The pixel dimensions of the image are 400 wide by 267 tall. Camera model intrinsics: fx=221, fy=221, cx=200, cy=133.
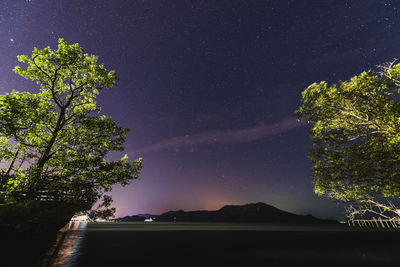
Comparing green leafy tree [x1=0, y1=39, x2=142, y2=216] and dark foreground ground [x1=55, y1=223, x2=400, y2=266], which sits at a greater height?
green leafy tree [x1=0, y1=39, x2=142, y2=216]

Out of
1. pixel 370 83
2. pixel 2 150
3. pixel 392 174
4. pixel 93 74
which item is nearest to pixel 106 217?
pixel 2 150

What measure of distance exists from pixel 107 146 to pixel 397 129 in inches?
631

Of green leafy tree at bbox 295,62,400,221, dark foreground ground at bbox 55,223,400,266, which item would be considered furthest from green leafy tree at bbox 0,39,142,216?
green leafy tree at bbox 295,62,400,221

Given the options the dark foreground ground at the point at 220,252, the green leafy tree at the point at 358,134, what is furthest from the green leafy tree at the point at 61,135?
the green leafy tree at the point at 358,134

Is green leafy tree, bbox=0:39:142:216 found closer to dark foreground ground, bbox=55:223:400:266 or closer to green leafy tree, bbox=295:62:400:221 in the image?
dark foreground ground, bbox=55:223:400:266

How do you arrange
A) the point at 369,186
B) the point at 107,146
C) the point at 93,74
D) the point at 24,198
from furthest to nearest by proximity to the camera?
the point at 93,74
the point at 107,146
the point at 369,186
the point at 24,198

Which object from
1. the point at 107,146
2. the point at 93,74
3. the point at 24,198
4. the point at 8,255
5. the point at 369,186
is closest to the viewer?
the point at 8,255

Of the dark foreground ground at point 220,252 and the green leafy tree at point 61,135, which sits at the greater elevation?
the green leafy tree at point 61,135

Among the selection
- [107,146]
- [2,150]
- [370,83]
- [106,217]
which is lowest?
[106,217]

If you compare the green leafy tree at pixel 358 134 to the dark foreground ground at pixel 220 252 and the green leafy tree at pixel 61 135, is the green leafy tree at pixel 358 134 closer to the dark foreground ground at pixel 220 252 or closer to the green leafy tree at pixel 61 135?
the dark foreground ground at pixel 220 252

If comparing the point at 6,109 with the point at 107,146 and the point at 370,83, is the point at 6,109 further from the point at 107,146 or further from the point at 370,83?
the point at 370,83

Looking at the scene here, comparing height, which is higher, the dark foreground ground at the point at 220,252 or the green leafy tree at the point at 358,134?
the green leafy tree at the point at 358,134

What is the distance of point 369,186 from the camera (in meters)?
13.3

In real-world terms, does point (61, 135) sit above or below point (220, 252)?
above
